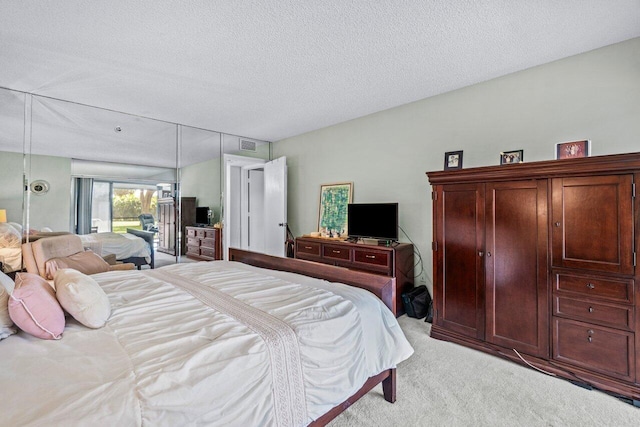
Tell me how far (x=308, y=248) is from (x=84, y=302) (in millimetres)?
2955

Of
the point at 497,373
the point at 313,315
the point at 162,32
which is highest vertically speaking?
the point at 162,32

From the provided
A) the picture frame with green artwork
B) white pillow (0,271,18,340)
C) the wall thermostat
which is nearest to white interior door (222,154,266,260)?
the picture frame with green artwork

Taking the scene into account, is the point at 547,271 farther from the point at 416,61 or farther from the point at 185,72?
the point at 185,72

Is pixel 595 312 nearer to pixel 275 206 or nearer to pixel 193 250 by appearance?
pixel 275 206

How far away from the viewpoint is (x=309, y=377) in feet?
4.42

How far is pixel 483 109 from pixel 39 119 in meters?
5.01

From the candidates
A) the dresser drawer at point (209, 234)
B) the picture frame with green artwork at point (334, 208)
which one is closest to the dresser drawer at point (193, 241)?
the dresser drawer at point (209, 234)

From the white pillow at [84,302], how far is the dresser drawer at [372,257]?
8.42 feet

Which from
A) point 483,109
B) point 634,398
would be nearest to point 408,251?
point 483,109

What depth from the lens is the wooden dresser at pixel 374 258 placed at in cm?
331

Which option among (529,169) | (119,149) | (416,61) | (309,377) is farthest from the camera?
(119,149)

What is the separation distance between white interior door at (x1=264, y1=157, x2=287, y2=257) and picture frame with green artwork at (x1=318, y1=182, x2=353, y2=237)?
0.70 m

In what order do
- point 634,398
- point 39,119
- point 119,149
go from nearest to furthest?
point 634,398 → point 39,119 → point 119,149

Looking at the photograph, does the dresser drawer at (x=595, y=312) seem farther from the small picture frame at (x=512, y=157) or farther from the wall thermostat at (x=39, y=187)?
the wall thermostat at (x=39, y=187)
